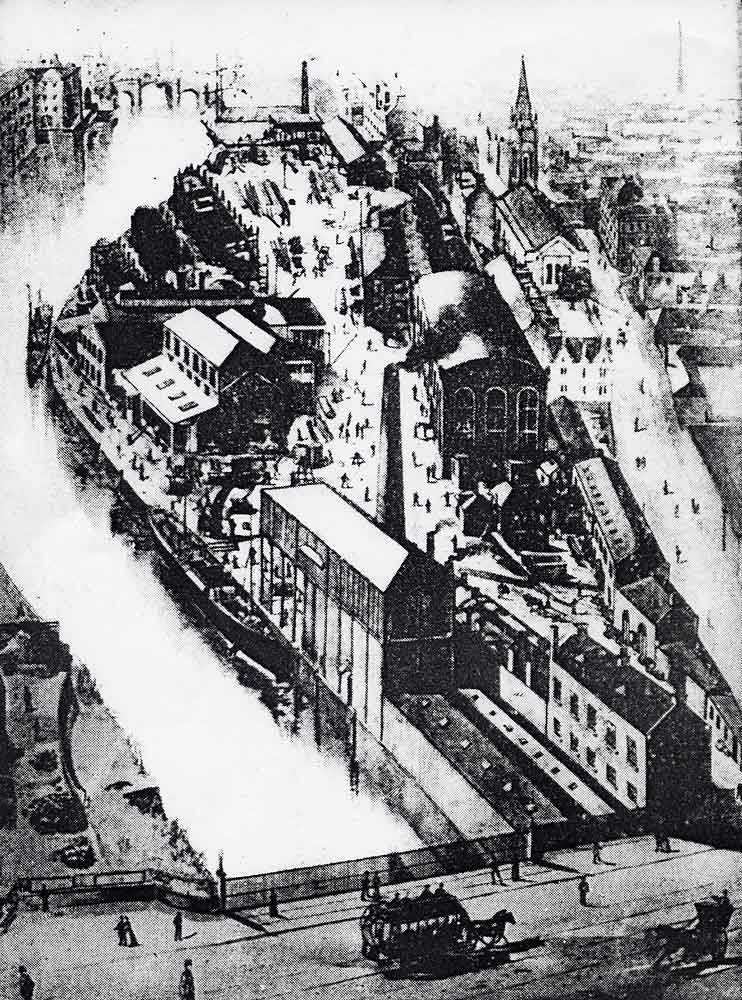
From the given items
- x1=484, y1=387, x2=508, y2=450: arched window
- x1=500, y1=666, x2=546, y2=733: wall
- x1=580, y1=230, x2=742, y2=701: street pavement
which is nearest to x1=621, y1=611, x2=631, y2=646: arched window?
x1=580, y1=230, x2=742, y2=701: street pavement

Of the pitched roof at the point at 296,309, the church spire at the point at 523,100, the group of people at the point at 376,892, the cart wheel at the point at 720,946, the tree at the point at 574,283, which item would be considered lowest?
the cart wheel at the point at 720,946

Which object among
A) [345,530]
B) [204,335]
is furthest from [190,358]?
[345,530]

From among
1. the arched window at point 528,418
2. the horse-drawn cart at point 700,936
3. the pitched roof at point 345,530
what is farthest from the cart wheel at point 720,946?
the arched window at point 528,418

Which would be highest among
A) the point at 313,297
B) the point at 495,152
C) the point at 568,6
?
the point at 568,6

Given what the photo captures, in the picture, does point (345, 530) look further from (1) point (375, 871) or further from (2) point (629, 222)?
(2) point (629, 222)

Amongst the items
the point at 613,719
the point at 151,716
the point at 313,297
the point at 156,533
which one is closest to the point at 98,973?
the point at 151,716

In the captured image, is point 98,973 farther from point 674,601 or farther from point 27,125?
point 27,125

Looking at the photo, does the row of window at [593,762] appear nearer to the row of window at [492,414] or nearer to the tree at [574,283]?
the row of window at [492,414]
